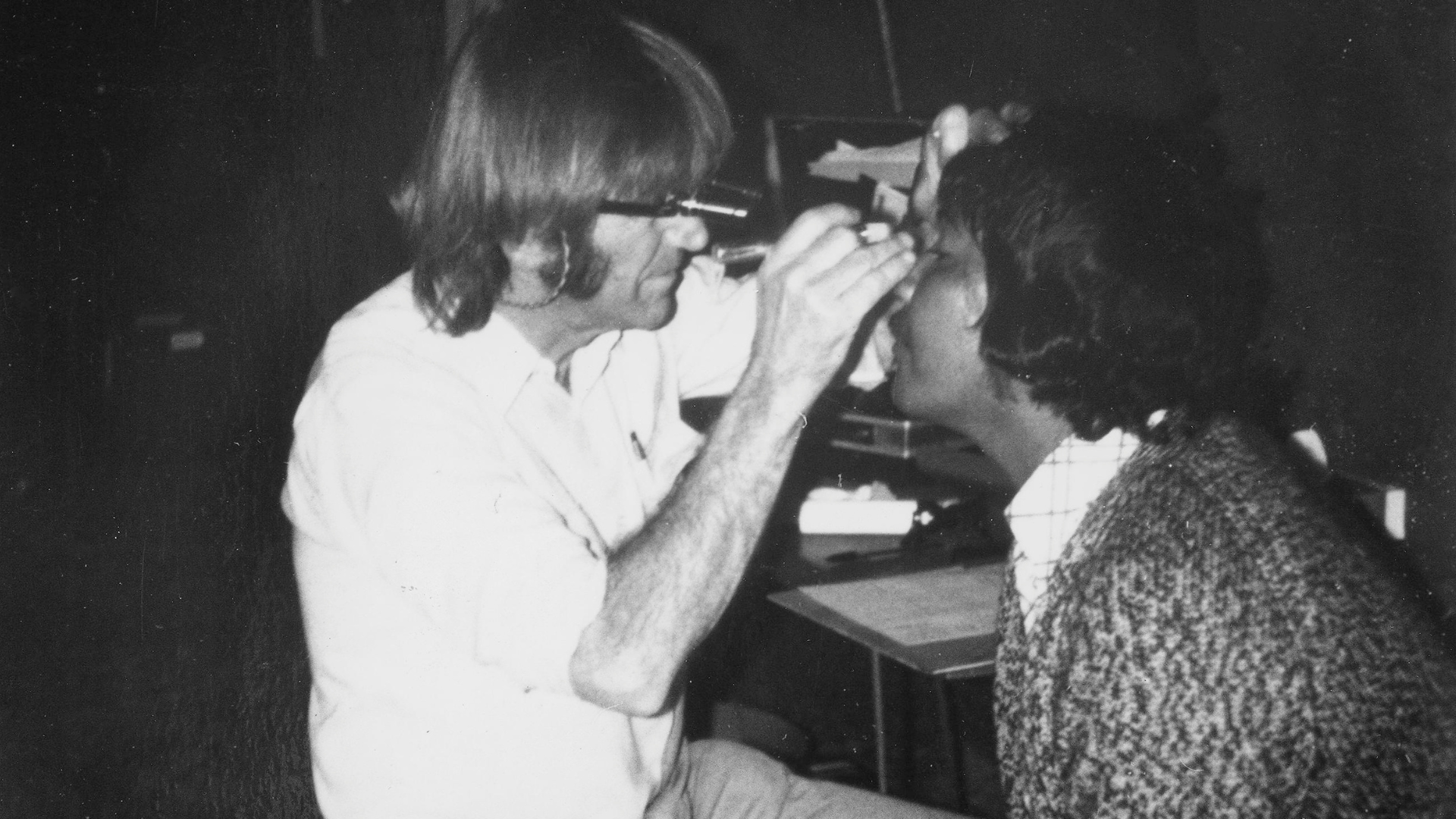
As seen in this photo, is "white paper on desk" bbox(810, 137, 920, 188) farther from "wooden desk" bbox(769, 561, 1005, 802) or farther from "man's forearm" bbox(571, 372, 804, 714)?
"man's forearm" bbox(571, 372, 804, 714)

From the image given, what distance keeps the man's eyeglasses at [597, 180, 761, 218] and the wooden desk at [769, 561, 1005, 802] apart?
0.57 m

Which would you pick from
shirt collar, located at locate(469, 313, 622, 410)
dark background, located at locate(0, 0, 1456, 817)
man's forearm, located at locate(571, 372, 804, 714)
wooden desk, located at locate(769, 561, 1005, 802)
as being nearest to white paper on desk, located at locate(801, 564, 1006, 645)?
wooden desk, located at locate(769, 561, 1005, 802)

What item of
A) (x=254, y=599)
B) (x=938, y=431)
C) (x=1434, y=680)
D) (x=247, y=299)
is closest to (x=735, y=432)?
(x=1434, y=680)

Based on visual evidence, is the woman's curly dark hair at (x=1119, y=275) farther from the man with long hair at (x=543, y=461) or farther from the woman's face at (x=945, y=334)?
the man with long hair at (x=543, y=461)

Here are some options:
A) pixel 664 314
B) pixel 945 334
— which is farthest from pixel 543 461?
pixel 945 334

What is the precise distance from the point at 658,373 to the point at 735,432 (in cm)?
54

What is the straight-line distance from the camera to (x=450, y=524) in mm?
1062

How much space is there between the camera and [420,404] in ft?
3.84

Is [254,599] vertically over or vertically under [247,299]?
under

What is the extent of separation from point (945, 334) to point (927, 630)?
40 cm

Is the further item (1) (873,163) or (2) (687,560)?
(1) (873,163)

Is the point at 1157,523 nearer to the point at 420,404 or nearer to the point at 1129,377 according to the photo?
the point at 1129,377

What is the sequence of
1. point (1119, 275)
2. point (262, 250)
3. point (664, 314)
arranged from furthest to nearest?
point (262, 250) → point (664, 314) → point (1119, 275)

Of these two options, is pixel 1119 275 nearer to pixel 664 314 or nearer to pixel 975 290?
pixel 975 290
